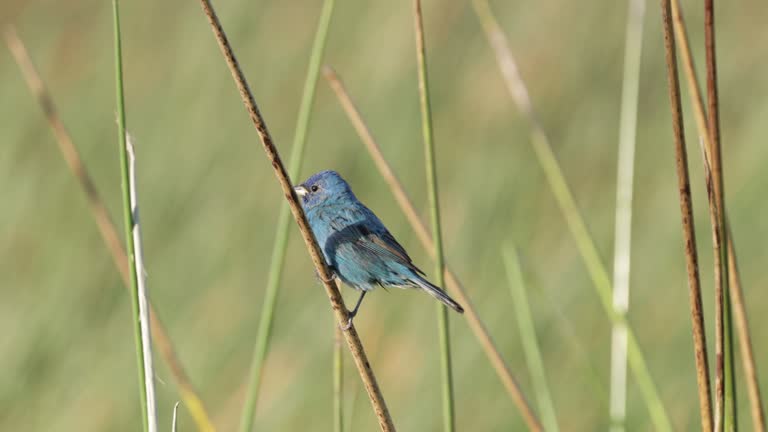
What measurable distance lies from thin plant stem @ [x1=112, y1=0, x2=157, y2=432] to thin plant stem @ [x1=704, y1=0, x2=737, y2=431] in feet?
3.14

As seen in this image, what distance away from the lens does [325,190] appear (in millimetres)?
3051

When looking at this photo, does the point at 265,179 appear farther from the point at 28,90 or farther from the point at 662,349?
the point at 662,349

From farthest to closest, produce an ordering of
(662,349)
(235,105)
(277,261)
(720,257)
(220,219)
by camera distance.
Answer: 1. (235,105)
2. (220,219)
3. (662,349)
4. (277,261)
5. (720,257)

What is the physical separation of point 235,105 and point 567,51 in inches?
70.6

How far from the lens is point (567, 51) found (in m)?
5.66

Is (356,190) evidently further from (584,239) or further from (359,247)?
(584,239)

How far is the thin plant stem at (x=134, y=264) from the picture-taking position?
1.67m

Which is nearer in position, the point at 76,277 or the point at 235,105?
the point at 76,277

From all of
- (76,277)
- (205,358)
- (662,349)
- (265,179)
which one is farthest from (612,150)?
(76,277)

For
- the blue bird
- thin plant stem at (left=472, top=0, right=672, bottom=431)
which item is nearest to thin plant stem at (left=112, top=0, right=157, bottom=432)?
the blue bird

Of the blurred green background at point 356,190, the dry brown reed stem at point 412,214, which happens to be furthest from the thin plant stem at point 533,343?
the blurred green background at point 356,190

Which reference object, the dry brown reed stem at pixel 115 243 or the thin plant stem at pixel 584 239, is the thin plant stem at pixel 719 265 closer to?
the thin plant stem at pixel 584 239

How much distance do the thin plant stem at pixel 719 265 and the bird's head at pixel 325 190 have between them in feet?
4.41

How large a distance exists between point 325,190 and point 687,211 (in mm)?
1454
